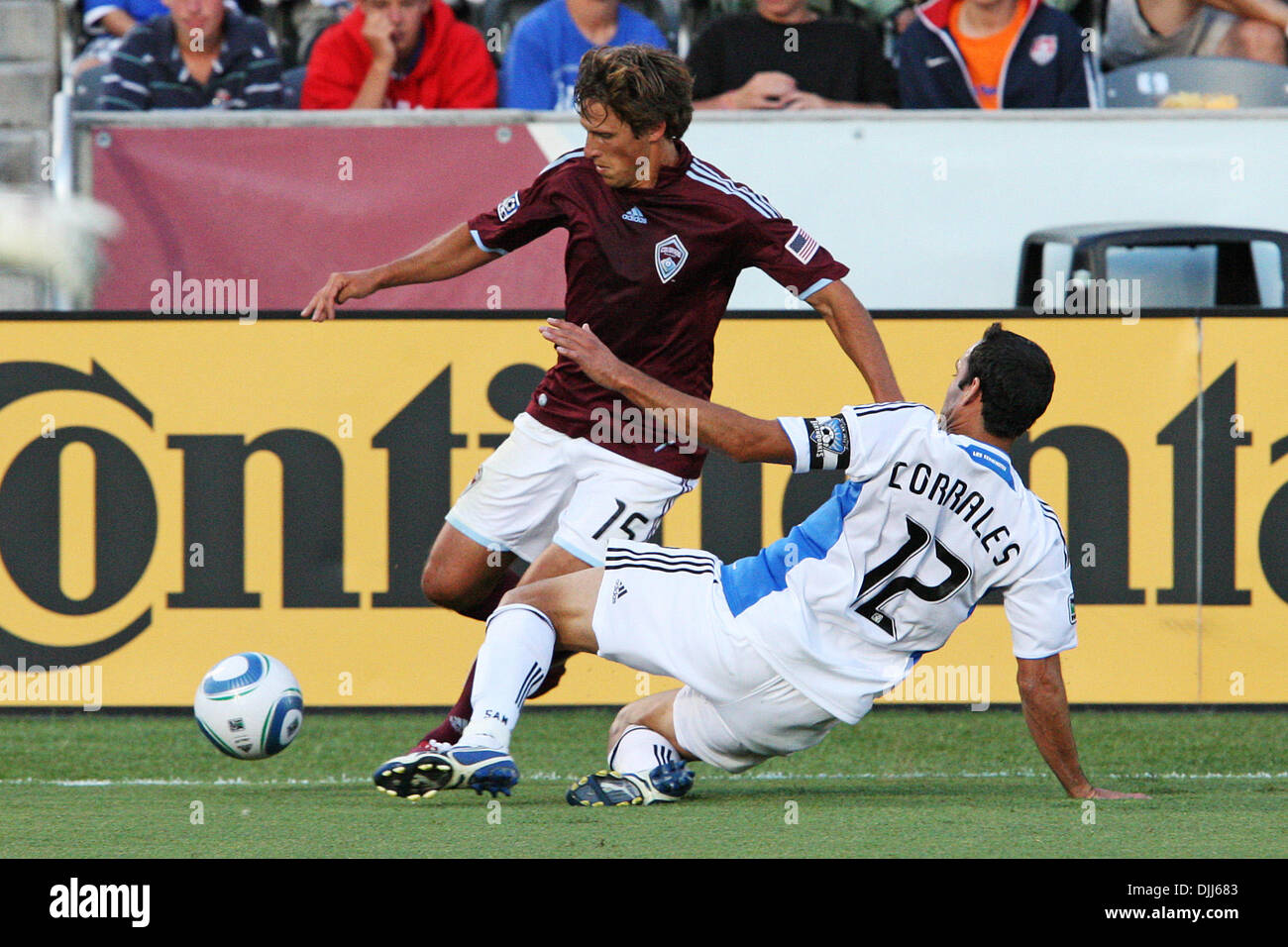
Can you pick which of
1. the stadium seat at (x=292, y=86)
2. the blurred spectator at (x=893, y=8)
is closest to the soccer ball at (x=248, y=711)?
the stadium seat at (x=292, y=86)

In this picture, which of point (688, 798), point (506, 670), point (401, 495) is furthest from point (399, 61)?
point (688, 798)

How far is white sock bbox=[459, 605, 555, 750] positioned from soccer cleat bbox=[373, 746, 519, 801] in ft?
0.25

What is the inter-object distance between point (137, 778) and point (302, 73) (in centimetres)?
488

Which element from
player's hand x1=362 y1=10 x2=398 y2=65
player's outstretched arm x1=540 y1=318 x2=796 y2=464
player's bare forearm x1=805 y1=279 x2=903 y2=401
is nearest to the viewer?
player's outstretched arm x1=540 y1=318 x2=796 y2=464

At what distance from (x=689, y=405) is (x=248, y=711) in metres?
1.75

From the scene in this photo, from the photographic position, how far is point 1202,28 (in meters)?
9.40

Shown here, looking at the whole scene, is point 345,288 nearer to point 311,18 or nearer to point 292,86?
point 292,86

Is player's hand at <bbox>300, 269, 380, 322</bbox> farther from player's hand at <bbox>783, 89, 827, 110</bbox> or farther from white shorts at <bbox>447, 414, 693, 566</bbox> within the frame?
player's hand at <bbox>783, 89, 827, 110</bbox>

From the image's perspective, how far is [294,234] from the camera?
8.19 m

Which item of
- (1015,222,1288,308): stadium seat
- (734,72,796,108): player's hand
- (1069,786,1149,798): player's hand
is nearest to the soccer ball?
(1069,786,1149,798): player's hand

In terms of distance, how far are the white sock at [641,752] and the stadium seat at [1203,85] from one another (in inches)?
218

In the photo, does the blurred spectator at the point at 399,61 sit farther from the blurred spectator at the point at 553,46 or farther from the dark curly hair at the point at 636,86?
the dark curly hair at the point at 636,86

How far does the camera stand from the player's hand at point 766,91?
8.74m

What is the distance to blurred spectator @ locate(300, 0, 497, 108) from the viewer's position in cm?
883
